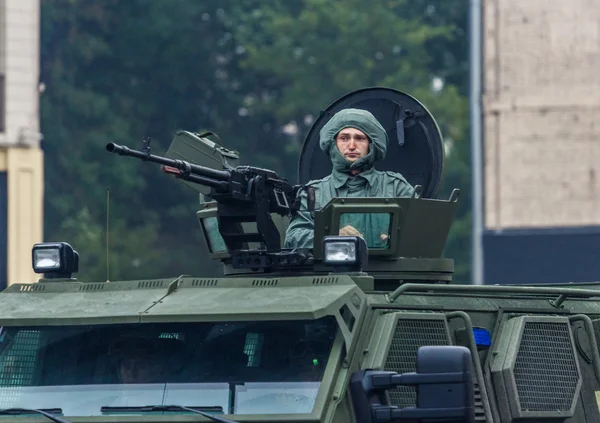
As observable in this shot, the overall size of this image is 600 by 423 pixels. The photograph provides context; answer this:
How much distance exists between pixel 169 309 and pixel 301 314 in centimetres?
65

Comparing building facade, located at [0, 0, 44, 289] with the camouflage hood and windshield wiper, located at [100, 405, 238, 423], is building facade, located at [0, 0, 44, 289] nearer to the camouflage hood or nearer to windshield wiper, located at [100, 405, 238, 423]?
the camouflage hood

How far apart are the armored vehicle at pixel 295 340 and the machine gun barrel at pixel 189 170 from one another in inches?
0.4

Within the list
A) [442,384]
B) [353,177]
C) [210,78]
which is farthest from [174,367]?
[210,78]

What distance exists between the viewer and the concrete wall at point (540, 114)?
2947cm

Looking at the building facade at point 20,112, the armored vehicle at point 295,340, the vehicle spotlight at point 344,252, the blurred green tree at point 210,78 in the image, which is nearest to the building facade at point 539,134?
the blurred green tree at point 210,78

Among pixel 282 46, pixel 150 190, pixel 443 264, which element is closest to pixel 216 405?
pixel 443 264

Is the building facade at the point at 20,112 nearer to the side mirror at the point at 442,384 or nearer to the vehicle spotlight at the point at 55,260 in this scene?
the vehicle spotlight at the point at 55,260

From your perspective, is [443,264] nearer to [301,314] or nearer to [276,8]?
[301,314]

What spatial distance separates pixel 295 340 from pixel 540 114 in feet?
75.3

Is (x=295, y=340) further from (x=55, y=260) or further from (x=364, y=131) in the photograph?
(x=364, y=131)

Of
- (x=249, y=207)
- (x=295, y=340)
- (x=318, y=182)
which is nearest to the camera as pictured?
(x=295, y=340)

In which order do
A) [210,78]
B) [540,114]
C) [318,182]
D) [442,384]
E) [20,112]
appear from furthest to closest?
1. [210,78]
2. [540,114]
3. [20,112]
4. [318,182]
5. [442,384]

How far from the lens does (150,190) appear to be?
115 feet

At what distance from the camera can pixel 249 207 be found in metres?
8.72
